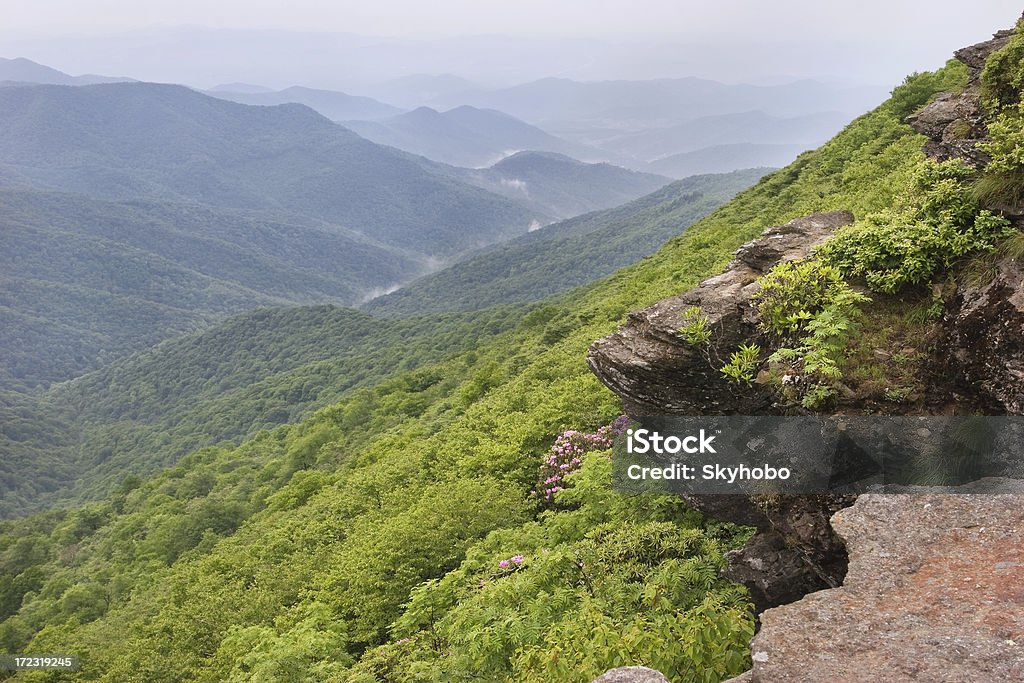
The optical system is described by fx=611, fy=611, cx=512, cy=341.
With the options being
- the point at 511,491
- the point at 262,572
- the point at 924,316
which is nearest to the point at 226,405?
the point at 262,572

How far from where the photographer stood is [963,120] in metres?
10.6

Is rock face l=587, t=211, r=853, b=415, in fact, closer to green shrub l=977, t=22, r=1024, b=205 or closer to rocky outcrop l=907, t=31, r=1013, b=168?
green shrub l=977, t=22, r=1024, b=205

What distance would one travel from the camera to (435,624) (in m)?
12.2

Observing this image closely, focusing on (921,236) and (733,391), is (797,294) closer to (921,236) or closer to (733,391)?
(733,391)

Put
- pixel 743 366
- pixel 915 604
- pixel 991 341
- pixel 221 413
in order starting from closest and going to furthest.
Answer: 1. pixel 915 604
2. pixel 991 341
3. pixel 743 366
4. pixel 221 413

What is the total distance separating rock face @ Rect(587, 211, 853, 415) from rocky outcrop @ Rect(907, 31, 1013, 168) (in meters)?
2.64

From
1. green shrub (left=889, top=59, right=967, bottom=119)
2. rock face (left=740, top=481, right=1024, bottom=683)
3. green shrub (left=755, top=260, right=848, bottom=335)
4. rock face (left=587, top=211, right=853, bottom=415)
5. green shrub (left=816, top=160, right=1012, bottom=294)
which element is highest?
green shrub (left=889, top=59, right=967, bottom=119)

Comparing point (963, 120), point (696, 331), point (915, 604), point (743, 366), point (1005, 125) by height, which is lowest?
point (915, 604)

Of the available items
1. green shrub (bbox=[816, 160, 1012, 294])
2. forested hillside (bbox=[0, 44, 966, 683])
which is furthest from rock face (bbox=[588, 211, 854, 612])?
green shrub (bbox=[816, 160, 1012, 294])

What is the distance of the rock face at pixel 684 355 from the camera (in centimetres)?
900

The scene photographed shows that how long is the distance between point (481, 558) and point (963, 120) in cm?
1285

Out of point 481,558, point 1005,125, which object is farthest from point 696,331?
point 481,558

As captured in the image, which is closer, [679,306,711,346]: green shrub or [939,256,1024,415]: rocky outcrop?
[939,256,1024,415]: rocky outcrop

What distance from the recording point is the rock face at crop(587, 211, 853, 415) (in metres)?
9.00
